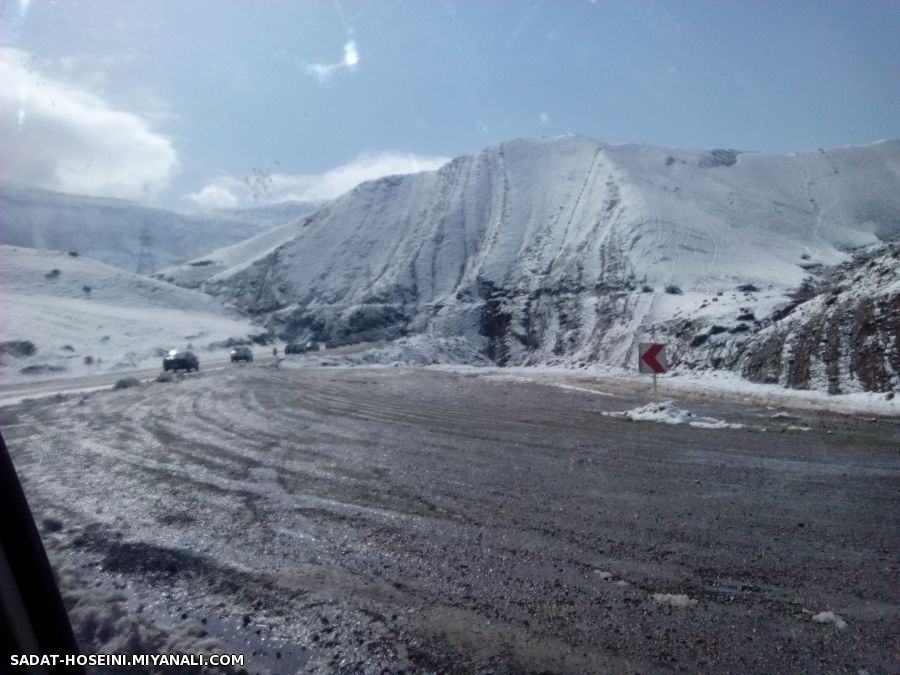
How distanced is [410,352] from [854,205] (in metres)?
61.4

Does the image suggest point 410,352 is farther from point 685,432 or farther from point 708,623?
point 708,623

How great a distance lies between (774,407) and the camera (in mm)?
15461

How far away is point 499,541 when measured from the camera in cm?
614

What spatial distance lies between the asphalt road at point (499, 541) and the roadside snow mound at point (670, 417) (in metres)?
0.65

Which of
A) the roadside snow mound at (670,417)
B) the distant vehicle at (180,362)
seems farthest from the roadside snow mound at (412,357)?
the roadside snow mound at (670,417)

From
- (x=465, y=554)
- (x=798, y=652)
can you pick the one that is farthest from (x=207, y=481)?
(x=798, y=652)

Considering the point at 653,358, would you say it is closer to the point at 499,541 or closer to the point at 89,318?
the point at 499,541

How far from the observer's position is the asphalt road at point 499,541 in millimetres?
4246

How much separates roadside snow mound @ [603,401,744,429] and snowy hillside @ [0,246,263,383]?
113 feet

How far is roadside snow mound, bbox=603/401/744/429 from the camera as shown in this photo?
42.3 feet

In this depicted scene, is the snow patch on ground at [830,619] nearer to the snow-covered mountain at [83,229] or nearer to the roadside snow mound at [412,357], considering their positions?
the roadside snow mound at [412,357]

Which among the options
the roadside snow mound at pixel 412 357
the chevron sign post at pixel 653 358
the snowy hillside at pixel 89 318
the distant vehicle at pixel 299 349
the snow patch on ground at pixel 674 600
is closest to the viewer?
the snow patch on ground at pixel 674 600

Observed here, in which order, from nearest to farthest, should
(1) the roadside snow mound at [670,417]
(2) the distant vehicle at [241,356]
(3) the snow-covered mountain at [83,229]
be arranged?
(1) the roadside snow mound at [670,417]
(2) the distant vehicle at [241,356]
(3) the snow-covered mountain at [83,229]

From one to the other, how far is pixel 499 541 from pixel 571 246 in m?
52.7
